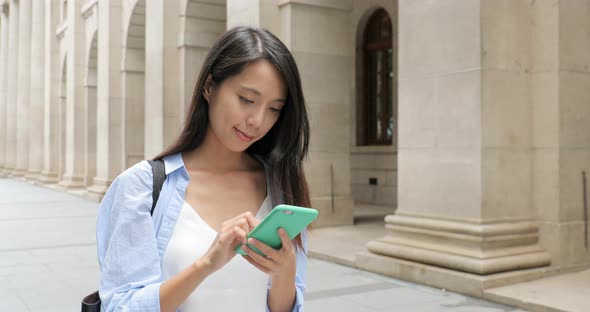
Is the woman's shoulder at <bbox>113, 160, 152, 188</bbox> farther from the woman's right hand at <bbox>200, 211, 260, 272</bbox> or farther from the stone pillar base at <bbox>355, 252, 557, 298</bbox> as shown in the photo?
the stone pillar base at <bbox>355, 252, 557, 298</bbox>

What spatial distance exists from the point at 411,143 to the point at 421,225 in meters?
1.03

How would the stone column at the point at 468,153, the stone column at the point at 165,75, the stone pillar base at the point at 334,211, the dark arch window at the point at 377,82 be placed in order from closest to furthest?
the stone column at the point at 468,153 → the stone pillar base at the point at 334,211 → the stone column at the point at 165,75 → the dark arch window at the point at 377,82

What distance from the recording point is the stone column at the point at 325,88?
417 inches

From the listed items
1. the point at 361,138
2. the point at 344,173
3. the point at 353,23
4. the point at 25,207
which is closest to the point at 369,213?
the point at 344,173

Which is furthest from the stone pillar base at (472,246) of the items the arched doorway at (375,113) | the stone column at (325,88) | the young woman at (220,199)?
the arched doorway at (375,113)

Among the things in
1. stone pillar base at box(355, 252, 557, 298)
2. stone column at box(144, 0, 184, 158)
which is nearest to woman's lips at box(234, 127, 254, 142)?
stone pillar base at box(355, 252, 557, 298)

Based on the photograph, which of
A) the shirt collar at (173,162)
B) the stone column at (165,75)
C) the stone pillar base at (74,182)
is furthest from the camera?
the stone pillar base at (74,182)

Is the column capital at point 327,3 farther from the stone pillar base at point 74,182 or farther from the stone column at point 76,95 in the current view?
the stone pillar base at point 74,182

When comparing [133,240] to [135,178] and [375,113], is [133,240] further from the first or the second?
[375,113]

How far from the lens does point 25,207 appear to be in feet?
54.6

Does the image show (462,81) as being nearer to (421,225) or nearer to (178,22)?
(421,225)

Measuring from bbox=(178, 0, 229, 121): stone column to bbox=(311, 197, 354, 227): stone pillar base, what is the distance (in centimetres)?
507

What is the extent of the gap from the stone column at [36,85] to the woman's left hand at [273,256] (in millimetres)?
32188

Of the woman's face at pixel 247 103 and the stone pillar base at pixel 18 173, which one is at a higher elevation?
the woman's face at pixel 247 103
